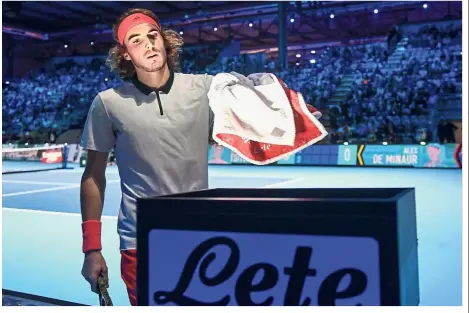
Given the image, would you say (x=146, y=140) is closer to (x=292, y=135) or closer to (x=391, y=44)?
(x=292, y=135)

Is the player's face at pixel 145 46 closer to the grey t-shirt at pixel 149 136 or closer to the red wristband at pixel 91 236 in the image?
the grey t-shirt at pixel 149 136

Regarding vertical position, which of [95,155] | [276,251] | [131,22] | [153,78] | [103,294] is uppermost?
[131,22]

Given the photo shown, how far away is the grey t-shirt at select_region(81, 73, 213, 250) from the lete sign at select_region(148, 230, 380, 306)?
3.46 ft

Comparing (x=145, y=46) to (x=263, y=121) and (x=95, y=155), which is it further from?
(x=263, y=121)

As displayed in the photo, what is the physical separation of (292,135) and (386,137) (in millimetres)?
18486

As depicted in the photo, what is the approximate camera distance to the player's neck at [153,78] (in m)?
2.33

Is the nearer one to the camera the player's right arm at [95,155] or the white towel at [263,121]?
the white towel at [263,121]

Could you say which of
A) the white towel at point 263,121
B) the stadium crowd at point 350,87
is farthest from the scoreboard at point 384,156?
the white towel at point 263,121

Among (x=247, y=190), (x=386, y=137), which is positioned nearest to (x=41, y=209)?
(x=247, y=190)

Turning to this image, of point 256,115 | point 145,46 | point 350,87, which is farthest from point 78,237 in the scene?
point 350,87

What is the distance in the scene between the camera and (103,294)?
1887 millimetres

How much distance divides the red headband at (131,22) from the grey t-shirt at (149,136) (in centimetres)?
22

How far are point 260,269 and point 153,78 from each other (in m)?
1.37

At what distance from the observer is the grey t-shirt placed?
2291 millimetres
